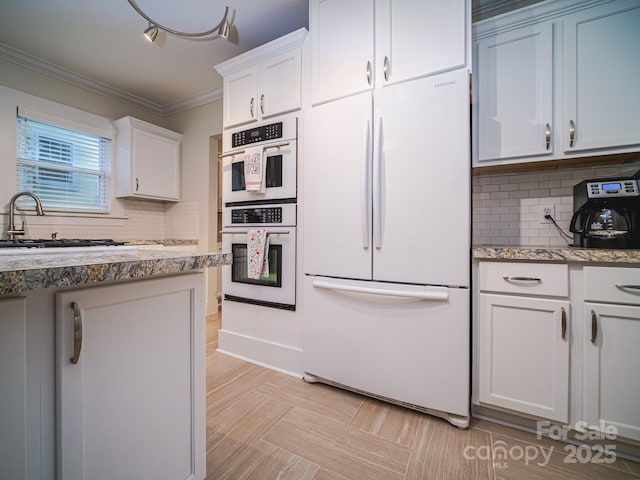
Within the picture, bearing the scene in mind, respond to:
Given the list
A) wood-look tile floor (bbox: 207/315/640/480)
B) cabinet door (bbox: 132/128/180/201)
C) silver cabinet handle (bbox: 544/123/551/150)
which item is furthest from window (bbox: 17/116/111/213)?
silver cabinet handle (bbox: 544/123/551/150)

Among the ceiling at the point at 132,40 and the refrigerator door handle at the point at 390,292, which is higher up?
the ceiling at the point at 132,40

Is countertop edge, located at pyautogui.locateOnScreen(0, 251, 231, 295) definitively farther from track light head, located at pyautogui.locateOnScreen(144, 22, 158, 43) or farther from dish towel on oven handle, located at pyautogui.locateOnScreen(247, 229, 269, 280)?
track light head, located at pyautogui.locateOnScreen(144, 22, 158, 43)

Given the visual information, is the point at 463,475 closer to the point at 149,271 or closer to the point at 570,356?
the point at 570,356

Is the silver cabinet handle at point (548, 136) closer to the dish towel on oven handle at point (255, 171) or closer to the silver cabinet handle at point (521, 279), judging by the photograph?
the silver cabinet handle at point (521, 279)

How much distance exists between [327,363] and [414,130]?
1.55 metres

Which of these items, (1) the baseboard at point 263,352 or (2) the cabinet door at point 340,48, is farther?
(1) the baseboard at point 263,352

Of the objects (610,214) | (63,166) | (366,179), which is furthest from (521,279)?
(63,166)

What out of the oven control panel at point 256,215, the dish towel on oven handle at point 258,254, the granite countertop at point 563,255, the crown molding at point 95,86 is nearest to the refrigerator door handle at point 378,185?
the granite countertop at point 563,255

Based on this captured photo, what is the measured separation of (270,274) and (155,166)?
235 centimetres

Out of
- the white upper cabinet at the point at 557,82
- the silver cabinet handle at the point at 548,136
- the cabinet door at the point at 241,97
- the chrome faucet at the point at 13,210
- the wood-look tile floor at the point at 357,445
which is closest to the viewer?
the wood-look tile floor at the point at 357,445

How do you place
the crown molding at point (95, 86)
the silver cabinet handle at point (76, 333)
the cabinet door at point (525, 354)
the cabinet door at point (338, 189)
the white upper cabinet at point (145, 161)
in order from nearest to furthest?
the silver cabinet handle at point (76, 333) → the cabinet door at point (525, 354) → the cabinet door at point (338, 189) → the crown molding at point (95, 86) → the white upper cabinet at point (145, 161)

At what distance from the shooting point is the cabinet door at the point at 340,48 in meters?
1.78

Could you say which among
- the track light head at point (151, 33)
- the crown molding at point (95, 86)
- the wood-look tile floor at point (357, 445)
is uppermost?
the crown molding at point (95, 86)

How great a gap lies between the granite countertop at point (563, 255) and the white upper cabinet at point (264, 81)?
1.59 meters
